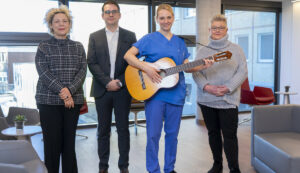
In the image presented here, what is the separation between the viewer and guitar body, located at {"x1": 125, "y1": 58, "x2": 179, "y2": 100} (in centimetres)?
261

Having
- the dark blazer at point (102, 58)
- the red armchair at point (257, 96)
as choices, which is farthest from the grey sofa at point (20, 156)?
the red armchair at point (257, 96)

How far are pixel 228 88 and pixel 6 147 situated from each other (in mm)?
1865

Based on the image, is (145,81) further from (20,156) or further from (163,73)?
(20,156)

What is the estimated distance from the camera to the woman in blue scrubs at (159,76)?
8.58ft

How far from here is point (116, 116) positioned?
292 cm

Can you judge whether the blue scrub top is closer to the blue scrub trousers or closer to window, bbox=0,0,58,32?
the blue scrub trousers

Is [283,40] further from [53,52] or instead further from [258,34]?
[53,52]

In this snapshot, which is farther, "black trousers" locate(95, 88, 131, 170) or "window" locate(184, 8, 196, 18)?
"window" locate(184, 8, 196, 18)

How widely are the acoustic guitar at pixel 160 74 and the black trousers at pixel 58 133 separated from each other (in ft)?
1.71

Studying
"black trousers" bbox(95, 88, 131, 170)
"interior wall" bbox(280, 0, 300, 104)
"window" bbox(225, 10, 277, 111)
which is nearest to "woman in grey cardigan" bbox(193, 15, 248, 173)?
"black trousers" bbox(95, 88, 131, 170)

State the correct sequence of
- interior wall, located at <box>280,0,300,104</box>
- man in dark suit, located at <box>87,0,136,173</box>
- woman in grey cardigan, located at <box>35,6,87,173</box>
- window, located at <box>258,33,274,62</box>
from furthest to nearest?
1. window, located at <box>258,33,274,62</box>
2. interior wall, located at <box>280,0,300,104</box>
3. man in dark suit, located at <box>87,0,136,173</box>
4. woman in grey cardigan, located at <box>35,6,87,173</box>

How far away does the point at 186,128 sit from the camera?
552 cm

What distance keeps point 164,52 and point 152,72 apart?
200 millimetres

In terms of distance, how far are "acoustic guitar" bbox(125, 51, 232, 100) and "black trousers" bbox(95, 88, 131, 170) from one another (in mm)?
199
